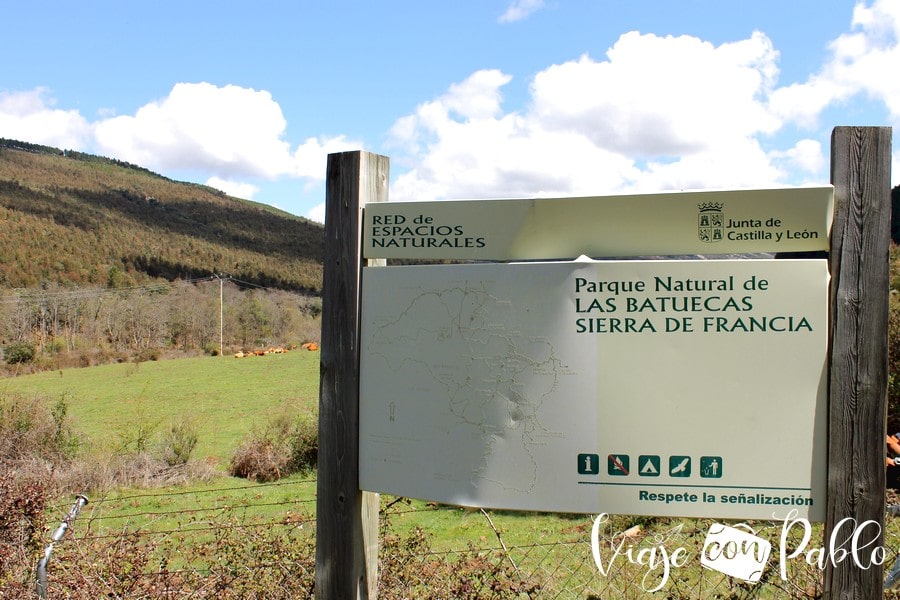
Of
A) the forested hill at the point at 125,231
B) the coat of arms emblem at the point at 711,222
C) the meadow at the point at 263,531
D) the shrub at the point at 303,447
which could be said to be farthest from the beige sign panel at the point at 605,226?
the forested hill at the point at 125,231

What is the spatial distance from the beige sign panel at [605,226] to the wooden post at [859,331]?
10 cm

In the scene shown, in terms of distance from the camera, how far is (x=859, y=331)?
2.65 meters

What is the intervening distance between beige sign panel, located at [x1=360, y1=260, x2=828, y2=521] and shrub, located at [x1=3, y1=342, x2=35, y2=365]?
53316 mm

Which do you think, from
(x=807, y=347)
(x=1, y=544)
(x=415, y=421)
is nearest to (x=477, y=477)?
(x=415, y=421)

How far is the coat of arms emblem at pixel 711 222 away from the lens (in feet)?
9.14

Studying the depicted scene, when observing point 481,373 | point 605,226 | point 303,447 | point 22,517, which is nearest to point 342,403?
point 481,373

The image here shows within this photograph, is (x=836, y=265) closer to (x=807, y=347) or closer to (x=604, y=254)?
(x=807, y=347)

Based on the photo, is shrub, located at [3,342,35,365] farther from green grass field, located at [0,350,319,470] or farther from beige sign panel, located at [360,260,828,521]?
beige sign panel, located at [360,260,828,521]

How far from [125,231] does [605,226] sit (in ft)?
342

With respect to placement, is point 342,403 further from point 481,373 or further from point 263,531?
point 263,531

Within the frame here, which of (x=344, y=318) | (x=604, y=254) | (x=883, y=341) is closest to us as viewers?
(x=883, y=341)

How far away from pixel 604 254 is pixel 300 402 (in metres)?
22.4

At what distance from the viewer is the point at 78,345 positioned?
58.7 meters

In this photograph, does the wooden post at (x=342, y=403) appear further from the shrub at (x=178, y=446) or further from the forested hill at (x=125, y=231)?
the forested hill at (x=125, y=231)
